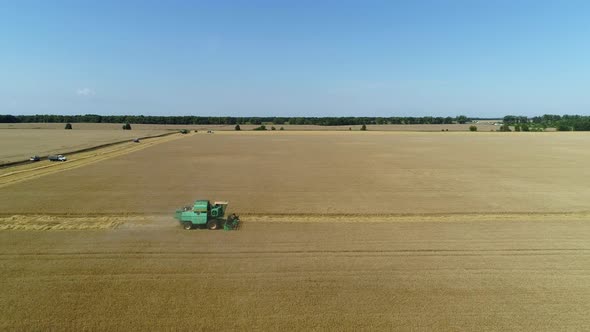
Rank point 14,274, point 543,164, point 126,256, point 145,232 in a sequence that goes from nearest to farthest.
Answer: point 14,274 → point 126,256 → point 145,232 → point 543,164

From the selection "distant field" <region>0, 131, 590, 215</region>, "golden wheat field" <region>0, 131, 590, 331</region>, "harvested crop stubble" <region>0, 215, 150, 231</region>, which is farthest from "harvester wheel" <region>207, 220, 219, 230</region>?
"harvested crop stubble" <region>0, 215, 150, 231</region>

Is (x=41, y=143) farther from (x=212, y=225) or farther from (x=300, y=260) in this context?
(x=300, y=260)

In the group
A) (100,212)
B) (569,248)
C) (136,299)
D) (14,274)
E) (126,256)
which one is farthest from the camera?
(100,212)

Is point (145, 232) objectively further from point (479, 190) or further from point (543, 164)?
point (543, 164)

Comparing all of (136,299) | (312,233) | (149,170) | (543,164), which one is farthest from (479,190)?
(149,170)

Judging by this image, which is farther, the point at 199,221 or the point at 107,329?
the point at 199,221

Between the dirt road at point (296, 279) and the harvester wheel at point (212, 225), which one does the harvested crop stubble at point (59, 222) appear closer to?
the dirt road at point (296, 279)
